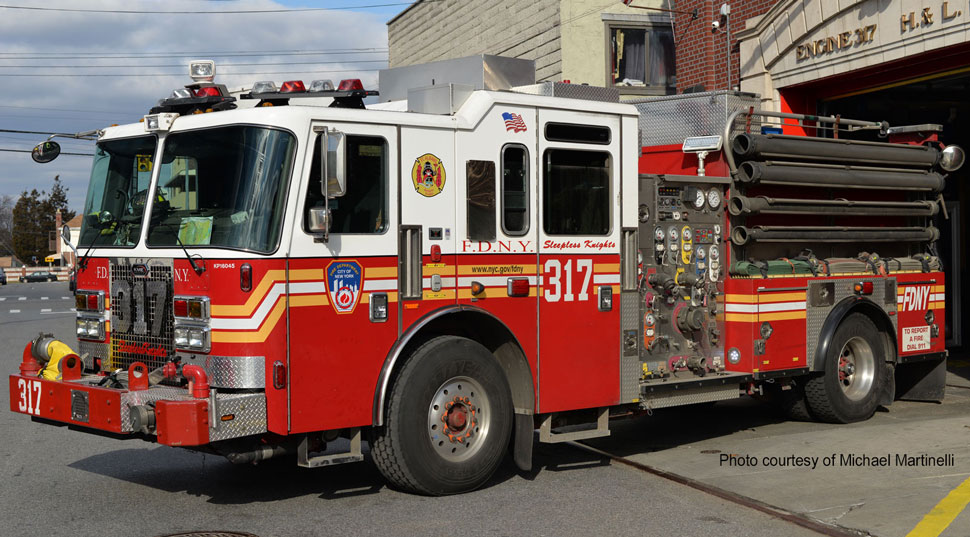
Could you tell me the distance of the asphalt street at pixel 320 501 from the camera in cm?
636

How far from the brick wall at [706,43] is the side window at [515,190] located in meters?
8.47

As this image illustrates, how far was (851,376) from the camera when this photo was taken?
10180 mm

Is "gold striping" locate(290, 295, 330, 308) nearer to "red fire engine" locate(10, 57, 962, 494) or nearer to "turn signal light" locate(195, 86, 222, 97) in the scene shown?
"red fire engine" locate(10, 57, 962, 494)

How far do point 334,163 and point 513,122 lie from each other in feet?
5.42

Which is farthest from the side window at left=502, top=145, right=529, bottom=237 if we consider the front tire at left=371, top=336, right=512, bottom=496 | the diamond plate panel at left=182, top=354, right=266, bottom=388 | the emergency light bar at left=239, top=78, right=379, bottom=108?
the diamond plate panel at left=182, top=354, right=266, bottom=388

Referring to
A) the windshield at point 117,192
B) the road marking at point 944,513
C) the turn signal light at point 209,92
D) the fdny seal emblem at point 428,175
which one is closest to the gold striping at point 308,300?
the fdny seal emblem at point 428,175

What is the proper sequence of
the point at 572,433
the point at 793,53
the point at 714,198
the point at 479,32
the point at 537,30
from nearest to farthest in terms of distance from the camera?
1. the point at 572,433
2. the point at 714,198
3. the point at 793,53
4. the point at 537,30
5. the point at 479,32

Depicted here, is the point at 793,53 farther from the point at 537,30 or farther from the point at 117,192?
the point at 117,192

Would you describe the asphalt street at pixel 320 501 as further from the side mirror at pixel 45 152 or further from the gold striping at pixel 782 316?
the side mirror at pixel 45 152

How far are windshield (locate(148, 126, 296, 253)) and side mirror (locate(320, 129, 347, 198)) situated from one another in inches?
9.3

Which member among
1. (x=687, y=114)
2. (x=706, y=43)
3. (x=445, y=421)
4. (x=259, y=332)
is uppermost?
(x=706, y=43)

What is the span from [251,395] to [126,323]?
1.38 metres

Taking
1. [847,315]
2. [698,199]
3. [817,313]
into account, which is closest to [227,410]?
[698,199]

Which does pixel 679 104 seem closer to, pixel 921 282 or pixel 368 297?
pixel 921 282
